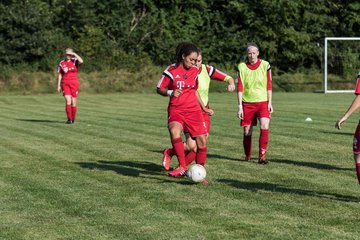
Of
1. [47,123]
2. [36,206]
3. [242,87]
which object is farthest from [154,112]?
[36,206]

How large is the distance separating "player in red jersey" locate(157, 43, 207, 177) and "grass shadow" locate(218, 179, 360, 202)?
660mm

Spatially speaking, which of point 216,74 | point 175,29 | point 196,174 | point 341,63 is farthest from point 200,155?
point 175,29

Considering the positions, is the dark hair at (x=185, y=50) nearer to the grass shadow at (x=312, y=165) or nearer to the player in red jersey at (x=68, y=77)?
the grass shadow at (x=312, y=165)

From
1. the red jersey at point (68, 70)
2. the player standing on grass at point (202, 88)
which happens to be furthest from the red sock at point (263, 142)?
the red jersey at point (68, 70)

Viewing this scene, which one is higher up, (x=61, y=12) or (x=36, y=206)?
(x=61, y=12)

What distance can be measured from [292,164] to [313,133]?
5254mm

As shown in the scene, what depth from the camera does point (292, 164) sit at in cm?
1173

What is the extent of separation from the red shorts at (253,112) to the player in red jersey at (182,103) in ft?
7.59

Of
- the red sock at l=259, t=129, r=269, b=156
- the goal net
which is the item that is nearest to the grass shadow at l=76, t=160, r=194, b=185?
the red sock at l=259, t=129, r=269, b=156

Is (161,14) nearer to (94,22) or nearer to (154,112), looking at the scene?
(94,22)

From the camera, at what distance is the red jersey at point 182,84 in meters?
10.0

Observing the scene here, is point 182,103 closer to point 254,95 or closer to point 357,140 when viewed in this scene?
point 254,95

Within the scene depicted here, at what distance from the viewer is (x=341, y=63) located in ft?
144

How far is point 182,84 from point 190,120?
49 cm
